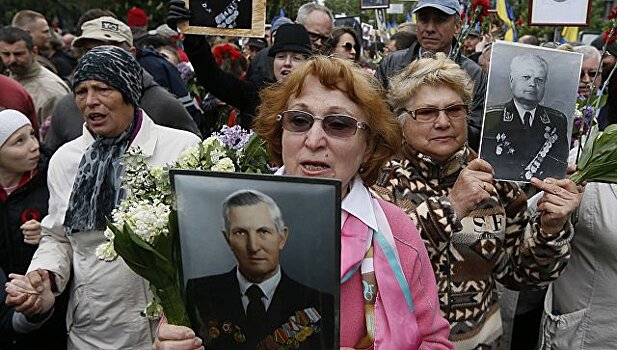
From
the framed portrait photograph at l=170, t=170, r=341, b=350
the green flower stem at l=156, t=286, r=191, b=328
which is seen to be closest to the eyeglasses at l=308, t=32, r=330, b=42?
the green flower stem at l=156, t=286, r=191, b=328

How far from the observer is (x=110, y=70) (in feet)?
10.9

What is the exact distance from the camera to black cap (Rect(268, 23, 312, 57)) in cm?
528

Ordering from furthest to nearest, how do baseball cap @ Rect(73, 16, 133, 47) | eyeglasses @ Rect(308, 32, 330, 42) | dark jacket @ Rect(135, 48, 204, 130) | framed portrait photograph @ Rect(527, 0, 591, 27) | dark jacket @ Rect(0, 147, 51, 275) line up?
eyeglasses @ Rect(308, 32, 330, 42) → dark jacket @ Rect(135, 48, 204, 130) → baseball cap @ Rect(73, 16, 133, 47) → dark jacket @ Rect(0, 147, 51, 275) → framed portrait photograph @ Rect(527, 0, 591, 27)

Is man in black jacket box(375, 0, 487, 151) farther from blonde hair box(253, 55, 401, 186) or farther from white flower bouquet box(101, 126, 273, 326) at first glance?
white flower bouquet box(101, 126, 273, 326)

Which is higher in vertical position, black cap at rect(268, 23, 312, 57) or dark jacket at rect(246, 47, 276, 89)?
black cap at rect(268, 23, 312, 57)

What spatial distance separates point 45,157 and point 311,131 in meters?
2.33

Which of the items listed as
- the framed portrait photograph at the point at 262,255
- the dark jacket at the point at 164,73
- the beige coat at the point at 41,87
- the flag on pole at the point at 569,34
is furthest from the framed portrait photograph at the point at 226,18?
the flag on pole at the point at 569,34

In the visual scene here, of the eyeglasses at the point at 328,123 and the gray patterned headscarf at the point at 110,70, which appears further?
the gray patterned headscarf at the point at 110,70

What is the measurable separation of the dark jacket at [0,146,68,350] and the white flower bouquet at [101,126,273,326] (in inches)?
60.7

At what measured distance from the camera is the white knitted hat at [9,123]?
3.67 metres

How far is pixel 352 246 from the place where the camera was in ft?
6.57

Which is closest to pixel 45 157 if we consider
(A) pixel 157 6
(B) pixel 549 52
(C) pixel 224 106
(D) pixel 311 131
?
(D) pixel 311 131

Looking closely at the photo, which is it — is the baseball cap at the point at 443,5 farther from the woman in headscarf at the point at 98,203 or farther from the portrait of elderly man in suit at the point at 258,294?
the portrait of elderly man in suit at the point at 258,294

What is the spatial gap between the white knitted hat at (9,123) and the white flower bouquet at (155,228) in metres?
1.56
